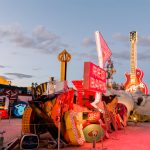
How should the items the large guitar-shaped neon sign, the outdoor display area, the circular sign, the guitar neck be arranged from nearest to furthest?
the outdoor display area, the circular sign, the large guitar-shaped neon sign, the guitar neck

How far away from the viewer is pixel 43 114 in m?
12.6

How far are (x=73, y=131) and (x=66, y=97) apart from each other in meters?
1.57

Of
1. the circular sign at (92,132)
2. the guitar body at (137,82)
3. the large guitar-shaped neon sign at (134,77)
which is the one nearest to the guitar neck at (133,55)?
the large guitar-shaped neon sign at (134,77)

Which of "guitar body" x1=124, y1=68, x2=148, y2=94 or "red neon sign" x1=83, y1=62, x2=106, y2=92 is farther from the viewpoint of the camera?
"guitar body" x1=124, y1=68, x2=148, y2=94

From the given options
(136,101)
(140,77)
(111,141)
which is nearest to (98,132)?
(111,141)

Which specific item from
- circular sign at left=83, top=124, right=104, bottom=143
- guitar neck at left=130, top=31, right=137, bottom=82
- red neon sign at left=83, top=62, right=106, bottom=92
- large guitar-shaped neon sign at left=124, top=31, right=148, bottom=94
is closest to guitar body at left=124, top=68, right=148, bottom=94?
large guitar-shaped neon sign at left=124, top=31, right=148, bottom=94

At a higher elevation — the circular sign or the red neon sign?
the red neon sign

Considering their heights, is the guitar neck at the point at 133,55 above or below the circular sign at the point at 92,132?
above

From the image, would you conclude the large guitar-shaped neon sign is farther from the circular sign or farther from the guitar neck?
the circular sign

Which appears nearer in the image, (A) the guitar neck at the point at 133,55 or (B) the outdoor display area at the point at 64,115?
(B) the outdoor display area at the point at 64,115

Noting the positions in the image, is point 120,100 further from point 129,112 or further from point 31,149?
point 31,149

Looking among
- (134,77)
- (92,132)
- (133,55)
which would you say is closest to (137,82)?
(134,77)

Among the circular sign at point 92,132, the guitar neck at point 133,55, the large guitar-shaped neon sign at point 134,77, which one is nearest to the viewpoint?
the circular sign at point 92,132

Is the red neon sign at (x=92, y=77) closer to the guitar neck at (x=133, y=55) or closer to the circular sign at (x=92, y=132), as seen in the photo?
the circular sign at (x=92, y=132)
